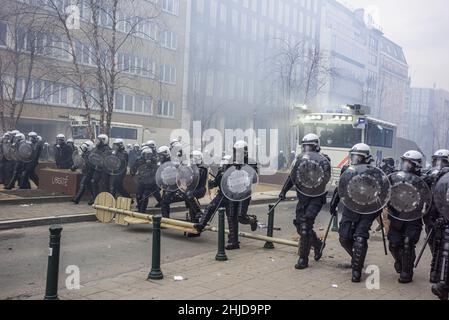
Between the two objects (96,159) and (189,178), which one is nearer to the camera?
(189,178)

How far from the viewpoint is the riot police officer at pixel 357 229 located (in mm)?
5570

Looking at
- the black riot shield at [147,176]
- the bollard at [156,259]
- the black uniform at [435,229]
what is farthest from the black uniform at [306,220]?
the black riot shield at [147,176]

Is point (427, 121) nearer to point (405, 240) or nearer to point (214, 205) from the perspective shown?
point (214, 205)

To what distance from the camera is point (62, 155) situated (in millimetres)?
14758

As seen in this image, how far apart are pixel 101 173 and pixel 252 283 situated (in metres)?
6.88

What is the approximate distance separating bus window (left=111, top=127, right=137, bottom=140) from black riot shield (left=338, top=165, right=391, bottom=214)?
20703mm

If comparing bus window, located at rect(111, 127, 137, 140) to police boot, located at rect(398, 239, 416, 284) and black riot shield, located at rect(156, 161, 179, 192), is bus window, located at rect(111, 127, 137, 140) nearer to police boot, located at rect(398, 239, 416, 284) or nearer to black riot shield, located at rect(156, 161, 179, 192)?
black riot shield, located at rect(156, 161, 179, 192)

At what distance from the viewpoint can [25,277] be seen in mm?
5504

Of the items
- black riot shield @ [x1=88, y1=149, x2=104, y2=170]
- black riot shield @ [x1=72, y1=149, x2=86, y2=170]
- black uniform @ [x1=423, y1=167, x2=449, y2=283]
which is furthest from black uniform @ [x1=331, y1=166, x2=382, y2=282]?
black riot shield @ [x1=72, y1=149, x2=86, y2=170]

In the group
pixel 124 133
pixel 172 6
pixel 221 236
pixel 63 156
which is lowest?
pixel 221 236

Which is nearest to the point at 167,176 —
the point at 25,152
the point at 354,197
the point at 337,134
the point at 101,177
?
Result: the point at 101,177

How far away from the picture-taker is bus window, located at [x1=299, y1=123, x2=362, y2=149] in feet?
44.9

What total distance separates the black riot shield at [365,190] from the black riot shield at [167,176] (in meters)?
3.81
